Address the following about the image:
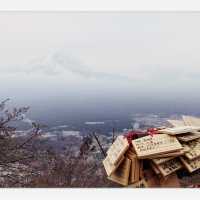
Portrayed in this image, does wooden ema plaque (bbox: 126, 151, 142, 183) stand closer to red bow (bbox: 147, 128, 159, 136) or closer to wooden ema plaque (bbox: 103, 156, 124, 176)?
wooden ema plaque (bbox: 103, 156, 124, 176)

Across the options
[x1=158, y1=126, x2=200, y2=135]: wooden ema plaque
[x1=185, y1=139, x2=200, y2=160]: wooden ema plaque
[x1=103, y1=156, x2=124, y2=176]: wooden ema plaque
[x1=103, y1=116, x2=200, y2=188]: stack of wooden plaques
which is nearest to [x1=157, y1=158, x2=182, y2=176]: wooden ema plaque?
[x1=103, y1=116, x2=200, y2=188]: stack of wooden plaques

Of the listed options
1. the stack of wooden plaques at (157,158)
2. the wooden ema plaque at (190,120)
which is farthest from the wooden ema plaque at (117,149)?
the wooden ema plaque at (190,120)

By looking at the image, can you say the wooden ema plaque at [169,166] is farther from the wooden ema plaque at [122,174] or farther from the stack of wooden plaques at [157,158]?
the wooden ema plaque at [122,174]

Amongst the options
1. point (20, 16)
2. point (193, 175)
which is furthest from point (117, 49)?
point (193, 175)

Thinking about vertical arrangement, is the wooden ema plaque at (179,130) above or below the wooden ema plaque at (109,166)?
above

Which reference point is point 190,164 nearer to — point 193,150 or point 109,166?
point 193,150
